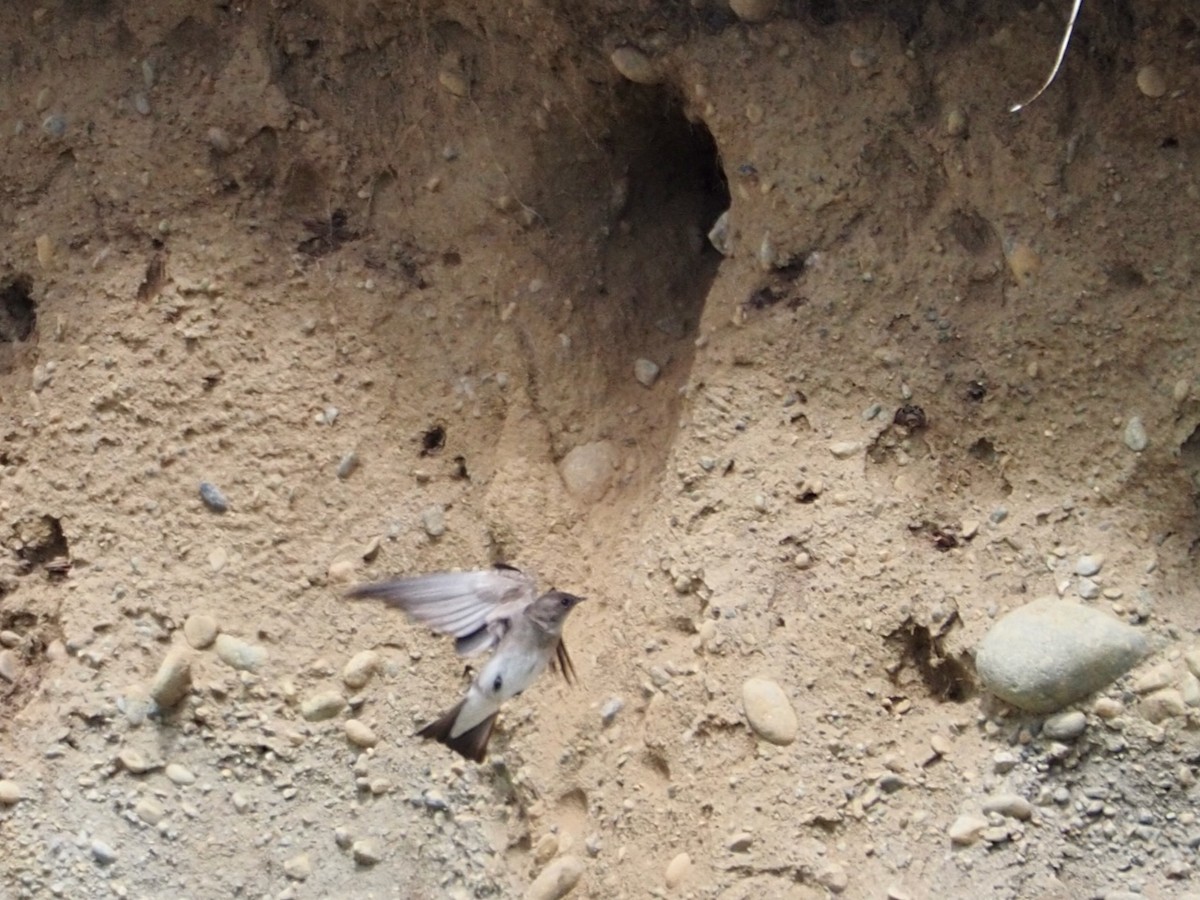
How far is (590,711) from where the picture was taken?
2477 millimetres

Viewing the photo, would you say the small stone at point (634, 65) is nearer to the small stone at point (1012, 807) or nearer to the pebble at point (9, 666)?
the small stone at point (1012, 807)

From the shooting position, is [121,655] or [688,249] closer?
[121,655]

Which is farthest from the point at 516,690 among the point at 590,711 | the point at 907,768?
the point at 907,768

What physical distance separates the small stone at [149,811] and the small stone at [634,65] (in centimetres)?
128

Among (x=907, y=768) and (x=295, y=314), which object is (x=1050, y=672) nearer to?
(x=907, y=768)

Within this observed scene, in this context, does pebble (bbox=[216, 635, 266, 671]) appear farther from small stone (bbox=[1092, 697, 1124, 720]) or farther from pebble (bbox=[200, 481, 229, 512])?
small stone (bbox=[1092, 697, 1124, 720])

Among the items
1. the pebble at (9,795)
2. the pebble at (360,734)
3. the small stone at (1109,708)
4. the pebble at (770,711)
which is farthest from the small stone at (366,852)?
the small stone at (1109,708)

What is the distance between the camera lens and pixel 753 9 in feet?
7.95

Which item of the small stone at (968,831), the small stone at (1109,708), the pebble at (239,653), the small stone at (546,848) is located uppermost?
the small stone at (1109,708)

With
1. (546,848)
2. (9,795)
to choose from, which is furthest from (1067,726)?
(9,795)

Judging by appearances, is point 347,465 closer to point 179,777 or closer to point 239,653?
point 239,653

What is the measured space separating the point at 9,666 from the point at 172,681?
0.29 m

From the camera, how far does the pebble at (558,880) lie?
2.36 meters

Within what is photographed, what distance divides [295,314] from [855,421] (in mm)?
932
